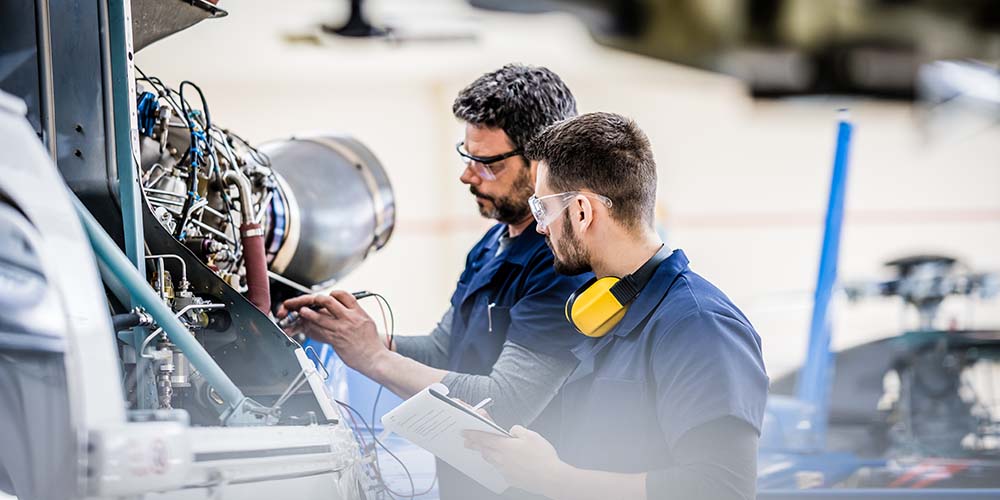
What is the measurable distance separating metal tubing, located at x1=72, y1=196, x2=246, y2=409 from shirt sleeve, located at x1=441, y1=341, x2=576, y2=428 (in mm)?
621

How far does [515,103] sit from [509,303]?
46cm

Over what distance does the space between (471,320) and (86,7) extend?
1.13 metres

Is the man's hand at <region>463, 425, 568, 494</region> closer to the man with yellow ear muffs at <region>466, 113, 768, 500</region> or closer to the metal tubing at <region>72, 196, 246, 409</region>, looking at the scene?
the man with yellow ear muffs at <region>466, 113, 768, 500</region>

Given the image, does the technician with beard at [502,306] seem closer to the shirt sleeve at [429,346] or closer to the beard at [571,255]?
the shirt sleeve at [429,346]

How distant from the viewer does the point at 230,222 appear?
2.24 meters

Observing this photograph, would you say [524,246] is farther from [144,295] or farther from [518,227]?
[144,295]

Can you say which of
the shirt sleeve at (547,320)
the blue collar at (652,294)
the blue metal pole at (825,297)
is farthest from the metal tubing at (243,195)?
the blue metal pole at (825,297)

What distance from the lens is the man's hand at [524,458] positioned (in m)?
1.70

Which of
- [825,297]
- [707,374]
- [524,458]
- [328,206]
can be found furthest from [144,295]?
[825,297]

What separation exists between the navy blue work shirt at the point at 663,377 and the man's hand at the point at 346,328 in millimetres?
604

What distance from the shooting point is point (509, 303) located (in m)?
2.41

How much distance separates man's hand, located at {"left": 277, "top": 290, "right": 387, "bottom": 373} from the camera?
2340 mm

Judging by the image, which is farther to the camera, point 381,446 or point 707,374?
point 381,446

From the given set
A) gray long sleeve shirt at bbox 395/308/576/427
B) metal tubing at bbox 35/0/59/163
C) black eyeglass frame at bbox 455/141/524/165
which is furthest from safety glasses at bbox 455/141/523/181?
metal tubing at bbox 35/0/59/163
